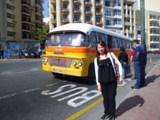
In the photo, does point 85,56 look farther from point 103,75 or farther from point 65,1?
point 65,1

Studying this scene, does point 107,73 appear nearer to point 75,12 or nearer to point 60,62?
point 60,62

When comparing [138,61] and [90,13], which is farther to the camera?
[90,13]

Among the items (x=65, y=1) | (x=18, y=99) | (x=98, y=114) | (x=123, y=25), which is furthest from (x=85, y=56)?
(x=123, y=25)

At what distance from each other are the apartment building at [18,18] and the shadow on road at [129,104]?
70.4 meters

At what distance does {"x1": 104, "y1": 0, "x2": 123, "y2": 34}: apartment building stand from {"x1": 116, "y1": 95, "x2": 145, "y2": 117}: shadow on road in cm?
A: 9375

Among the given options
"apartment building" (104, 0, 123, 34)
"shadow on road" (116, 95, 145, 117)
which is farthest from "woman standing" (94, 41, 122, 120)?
"apartment building" (104, 0, 123, 34)

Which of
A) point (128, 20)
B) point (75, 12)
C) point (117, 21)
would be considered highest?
point (75, 12)

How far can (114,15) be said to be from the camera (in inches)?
4195

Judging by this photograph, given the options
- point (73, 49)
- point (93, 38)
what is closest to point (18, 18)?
point (93, 38)

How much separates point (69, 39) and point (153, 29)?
4759 inches

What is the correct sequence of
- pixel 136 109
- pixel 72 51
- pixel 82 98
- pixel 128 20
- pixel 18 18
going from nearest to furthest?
pixel 136 109 → pixel 82 98 → pixel 72 51 → pixel 18 18 → pixel 128 20

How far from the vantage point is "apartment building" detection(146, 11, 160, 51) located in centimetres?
12694

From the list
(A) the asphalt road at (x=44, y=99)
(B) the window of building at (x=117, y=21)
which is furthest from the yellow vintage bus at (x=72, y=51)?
(B) the window of building at (x=117, y=21)

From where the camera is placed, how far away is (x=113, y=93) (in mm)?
6934
